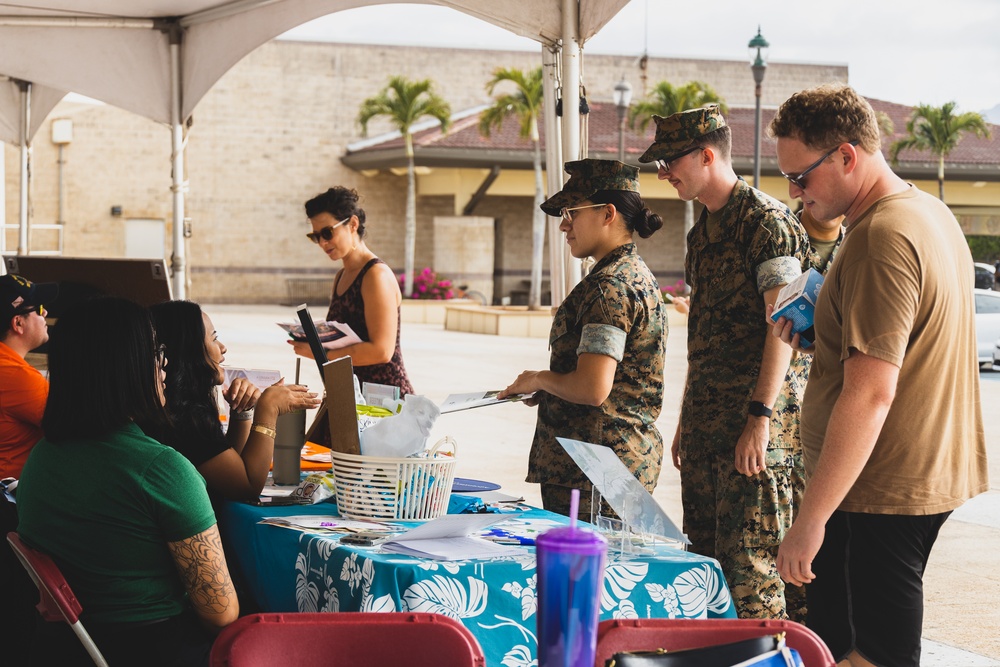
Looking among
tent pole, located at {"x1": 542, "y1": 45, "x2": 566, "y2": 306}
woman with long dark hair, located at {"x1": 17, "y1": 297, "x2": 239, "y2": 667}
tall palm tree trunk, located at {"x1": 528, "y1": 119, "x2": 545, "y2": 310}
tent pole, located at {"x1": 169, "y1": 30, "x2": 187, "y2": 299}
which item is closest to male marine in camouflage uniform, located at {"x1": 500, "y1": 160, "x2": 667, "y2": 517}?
woman with long dark hair, located at {"x1": 17, "y1": 297, "x2": 239, "y2": 667}

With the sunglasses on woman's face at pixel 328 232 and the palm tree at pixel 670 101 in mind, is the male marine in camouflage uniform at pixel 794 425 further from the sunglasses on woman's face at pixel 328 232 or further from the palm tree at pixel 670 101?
the palm tree at pixel 670 101

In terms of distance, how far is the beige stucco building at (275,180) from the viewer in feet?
104

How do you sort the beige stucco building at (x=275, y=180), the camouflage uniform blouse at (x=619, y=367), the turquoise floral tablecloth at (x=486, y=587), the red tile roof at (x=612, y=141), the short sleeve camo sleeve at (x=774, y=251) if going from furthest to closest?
the beige stucco building at (x=275, y=180) < the red tile roof at (x=612, y=141) < the short sleeve camo sleeve at (x=774, y=251) < the camouflage uniform blouse at (x=619, y=367) < the turquoise floral tablecloth at (x=486, y=587)

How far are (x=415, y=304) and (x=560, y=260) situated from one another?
2180 cm

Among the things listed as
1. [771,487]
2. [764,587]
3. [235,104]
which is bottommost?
[764,587]

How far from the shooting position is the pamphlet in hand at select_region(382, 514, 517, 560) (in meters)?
2.32

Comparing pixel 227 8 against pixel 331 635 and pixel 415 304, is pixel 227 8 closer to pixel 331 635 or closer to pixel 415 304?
pixel 331 635

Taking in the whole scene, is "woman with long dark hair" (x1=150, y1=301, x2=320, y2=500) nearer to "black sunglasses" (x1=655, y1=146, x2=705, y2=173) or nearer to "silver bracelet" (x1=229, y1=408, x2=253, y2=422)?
"silver bracelet" (x1=229, y1=408, x2=253, y2=422)

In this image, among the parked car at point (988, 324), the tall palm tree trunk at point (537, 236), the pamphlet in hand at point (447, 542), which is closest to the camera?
the pamphlet in hand at point (447, 542)

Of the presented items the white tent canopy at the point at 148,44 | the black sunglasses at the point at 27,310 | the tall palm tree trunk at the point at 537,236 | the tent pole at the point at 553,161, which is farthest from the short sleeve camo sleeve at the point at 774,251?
the tall palm tree trunk at the point at 537,236

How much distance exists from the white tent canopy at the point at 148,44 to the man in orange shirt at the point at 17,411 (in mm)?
3475

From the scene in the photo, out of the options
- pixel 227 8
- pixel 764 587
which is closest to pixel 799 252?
pixel 764 587

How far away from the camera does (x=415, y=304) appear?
26.3m

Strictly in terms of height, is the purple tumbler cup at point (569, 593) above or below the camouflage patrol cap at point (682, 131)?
below
